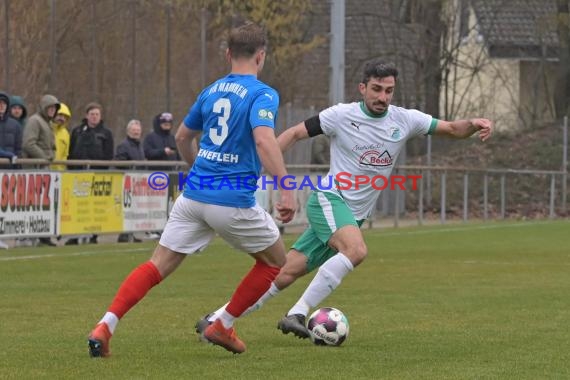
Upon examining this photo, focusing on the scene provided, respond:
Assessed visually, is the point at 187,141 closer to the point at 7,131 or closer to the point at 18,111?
the point at 7,131

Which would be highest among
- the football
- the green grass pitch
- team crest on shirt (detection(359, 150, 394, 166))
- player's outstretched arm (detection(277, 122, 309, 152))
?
player's outstretched arm (detection(277, 122, 309, 152))

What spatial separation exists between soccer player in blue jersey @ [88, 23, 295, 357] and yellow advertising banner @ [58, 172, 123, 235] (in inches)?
417

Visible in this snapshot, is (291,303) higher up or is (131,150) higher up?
(131,150)

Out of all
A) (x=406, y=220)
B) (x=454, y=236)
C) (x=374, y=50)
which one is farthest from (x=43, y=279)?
(x=374, y=50)

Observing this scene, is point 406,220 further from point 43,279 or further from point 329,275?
point 329,275

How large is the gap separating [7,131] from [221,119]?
10.3 meters

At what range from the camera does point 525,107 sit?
4231 centimetres

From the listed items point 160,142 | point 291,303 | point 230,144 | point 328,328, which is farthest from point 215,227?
point 160,142

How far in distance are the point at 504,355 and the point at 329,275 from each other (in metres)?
1.42

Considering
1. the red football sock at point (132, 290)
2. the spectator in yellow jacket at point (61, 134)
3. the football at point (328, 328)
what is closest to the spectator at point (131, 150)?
the spectator in yellow jacket at point (61, 134)

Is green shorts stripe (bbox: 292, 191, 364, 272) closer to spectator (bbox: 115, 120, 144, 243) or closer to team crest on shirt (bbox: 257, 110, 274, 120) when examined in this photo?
team crest on shirt (bbox: 257, 110, 274, 120)

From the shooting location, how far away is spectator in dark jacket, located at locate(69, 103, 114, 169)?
19.7 m

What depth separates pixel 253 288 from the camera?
8461 mm

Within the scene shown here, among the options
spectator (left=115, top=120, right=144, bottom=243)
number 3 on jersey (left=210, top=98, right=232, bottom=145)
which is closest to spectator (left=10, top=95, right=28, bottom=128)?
spectator (left=115, top=120, right=144, bottom=243)
